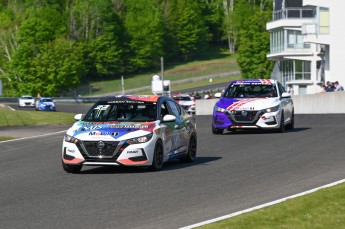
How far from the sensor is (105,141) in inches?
695

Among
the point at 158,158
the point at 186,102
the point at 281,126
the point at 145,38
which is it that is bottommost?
the point at 145,38

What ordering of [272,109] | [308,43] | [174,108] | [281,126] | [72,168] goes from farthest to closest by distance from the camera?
1. [308,43]
2. [281,126]
3. [272,109]
4. [174,108]
5. [72,168]

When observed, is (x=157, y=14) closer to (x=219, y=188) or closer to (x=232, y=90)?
(x=232, y=90)

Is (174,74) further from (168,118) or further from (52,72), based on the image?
(168,118)

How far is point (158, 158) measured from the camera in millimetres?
18422

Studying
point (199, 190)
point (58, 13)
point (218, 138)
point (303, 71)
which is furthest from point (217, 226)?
point (58, 13)

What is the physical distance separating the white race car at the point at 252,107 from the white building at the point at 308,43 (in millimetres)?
50071

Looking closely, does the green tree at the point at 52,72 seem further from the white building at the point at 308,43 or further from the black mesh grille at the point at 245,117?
the black mesh grille at the point at 245,117

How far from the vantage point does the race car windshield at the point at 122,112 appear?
18781 millimetres

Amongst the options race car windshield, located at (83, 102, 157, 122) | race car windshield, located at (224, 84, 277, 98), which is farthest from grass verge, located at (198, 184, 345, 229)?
race car windshield, located at (224, 84, 277, 98)

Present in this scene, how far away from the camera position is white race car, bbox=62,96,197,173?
698 inches

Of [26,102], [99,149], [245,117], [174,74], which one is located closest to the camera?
[99,149]

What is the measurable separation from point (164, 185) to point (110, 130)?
2.32 metres

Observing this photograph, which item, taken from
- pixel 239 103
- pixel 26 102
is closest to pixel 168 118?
pixel 239 103
